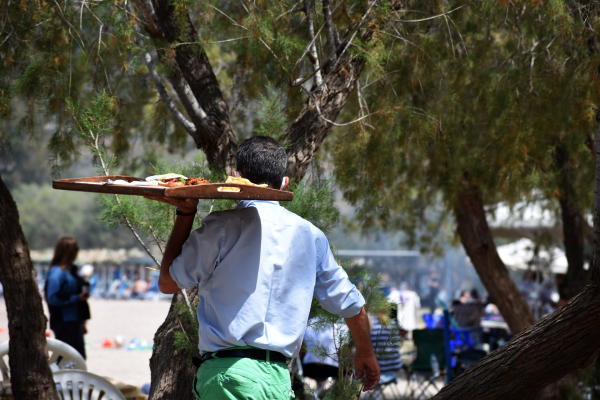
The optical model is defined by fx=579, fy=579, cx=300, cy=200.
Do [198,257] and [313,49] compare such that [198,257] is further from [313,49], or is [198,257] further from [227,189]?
[313,49]

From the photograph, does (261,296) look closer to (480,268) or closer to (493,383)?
A: (493,383)

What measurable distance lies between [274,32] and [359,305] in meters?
2.05

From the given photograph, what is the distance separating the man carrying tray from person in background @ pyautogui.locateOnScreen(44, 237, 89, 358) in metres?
3.95

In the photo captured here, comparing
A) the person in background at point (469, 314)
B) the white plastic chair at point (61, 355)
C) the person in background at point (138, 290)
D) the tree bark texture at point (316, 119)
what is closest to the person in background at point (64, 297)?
the white plastic chair at point (61, 355)

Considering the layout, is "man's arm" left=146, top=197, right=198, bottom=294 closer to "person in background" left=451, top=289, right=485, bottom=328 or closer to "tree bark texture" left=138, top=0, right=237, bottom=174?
"tree bark texture" left=138, top=0, right=237, bottom=174

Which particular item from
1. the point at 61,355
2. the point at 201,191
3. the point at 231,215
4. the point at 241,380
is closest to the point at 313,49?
the point at 231,215

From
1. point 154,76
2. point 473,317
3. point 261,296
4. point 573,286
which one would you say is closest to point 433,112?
point 154,76

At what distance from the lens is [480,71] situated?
5.00 m

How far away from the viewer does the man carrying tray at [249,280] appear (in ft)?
6.09

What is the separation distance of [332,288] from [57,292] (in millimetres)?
4235

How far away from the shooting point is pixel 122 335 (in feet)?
45.2

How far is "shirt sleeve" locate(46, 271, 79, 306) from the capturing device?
549cm

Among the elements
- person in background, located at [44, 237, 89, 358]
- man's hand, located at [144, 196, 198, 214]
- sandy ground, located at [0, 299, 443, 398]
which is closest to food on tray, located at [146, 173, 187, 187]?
man's hand, located at [144, 196, 198, 214]

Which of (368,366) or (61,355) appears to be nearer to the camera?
(368,366)
